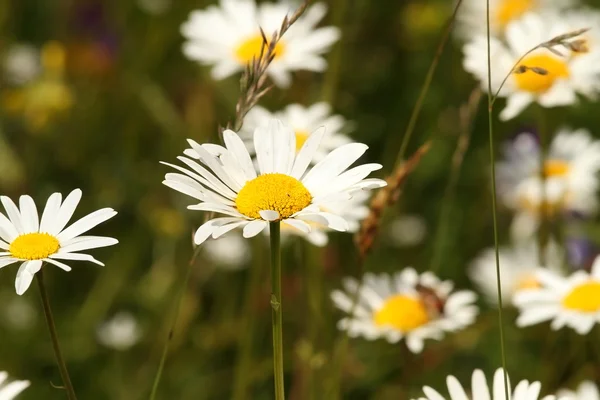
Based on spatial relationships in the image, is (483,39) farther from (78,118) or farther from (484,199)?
(78,118)

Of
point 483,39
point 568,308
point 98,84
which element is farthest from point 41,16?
point 568,308

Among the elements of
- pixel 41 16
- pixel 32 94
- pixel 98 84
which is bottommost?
pixel 32 94

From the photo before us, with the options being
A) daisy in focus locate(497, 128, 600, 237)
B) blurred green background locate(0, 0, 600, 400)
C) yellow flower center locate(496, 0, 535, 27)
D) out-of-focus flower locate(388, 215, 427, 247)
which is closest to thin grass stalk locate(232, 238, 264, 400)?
blurred green background locate(0, 0, 600, 400)

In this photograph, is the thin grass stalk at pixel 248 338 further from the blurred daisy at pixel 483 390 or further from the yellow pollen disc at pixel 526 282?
the yellow pollen disc at pixel 526 282

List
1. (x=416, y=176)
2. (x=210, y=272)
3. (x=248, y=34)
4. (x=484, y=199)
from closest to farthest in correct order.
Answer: (x=248, y=34) < (x=210, y=272) < (x=484, y=199) < (x=416, y=176)

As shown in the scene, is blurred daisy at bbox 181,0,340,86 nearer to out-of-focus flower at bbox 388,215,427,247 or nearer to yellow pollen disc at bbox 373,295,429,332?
yellow pollen disc at bbox 373,295,429,332

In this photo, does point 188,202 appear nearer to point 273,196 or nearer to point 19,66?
point 19,66

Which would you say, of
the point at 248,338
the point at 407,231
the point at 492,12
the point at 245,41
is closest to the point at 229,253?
the point at 407,231
